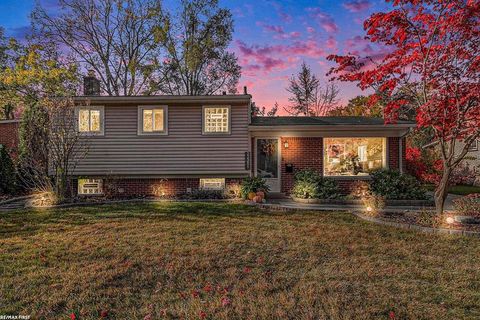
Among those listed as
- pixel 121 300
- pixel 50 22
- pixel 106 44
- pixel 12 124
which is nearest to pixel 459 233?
pixel 121 300

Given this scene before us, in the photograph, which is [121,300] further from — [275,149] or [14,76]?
[14,76]

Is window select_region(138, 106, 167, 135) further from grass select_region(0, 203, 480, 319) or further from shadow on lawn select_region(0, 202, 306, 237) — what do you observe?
grass select_region(0, 203, 480, 319)

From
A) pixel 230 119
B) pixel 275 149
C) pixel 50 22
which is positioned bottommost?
pixel 275 149

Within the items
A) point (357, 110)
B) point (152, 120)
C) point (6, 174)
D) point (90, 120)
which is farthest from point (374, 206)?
point (357, 110)

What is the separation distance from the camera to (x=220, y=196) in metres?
10.5

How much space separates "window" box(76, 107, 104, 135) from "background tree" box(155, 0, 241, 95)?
10895 mm

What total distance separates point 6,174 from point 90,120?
13.6 feet

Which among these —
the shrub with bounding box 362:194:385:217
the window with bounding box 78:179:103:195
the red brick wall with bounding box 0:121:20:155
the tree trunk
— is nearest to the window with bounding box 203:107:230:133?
the window with bounding box 78:179:103:195

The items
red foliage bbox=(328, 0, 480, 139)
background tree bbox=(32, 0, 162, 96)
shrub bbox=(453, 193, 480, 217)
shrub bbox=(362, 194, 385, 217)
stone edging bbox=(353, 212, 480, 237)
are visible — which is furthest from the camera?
background tree bbox=(32, 0, 162, 96)

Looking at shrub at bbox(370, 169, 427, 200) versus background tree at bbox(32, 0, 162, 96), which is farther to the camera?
background tree at bbox(32, 0, 162, 96)

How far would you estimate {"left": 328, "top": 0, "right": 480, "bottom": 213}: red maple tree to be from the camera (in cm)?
668

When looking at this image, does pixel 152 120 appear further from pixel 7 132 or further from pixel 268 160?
pixel 7 132

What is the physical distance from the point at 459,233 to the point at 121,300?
6649 millimetres

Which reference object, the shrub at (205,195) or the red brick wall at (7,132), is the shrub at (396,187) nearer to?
the shrub at (205,195)
